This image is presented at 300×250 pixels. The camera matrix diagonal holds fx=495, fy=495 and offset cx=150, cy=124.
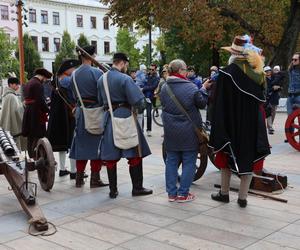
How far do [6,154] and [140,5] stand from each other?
48.5ft

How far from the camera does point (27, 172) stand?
5152 mm

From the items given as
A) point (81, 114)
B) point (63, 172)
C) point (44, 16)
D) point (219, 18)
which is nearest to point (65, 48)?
point (44, 16)

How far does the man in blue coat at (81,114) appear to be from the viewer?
6.35 m

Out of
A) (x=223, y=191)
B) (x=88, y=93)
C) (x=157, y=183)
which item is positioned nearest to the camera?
(x=223, y=191)

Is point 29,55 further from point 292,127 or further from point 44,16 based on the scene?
point 292,127

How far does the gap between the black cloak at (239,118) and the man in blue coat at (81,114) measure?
1802 millimetres

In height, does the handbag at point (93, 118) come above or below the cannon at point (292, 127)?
above

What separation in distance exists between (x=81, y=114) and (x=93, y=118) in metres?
0.21

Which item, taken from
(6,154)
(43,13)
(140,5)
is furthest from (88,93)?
(43,13)

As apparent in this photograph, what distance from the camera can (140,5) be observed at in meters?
19.4

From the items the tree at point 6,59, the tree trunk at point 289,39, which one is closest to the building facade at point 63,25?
the tree at point 6,59

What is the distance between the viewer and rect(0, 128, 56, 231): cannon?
16.5 ft

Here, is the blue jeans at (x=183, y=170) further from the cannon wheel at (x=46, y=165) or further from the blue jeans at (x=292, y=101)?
the blue jeans at (x=292, y=101)

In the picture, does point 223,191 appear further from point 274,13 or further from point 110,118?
point 274,13
